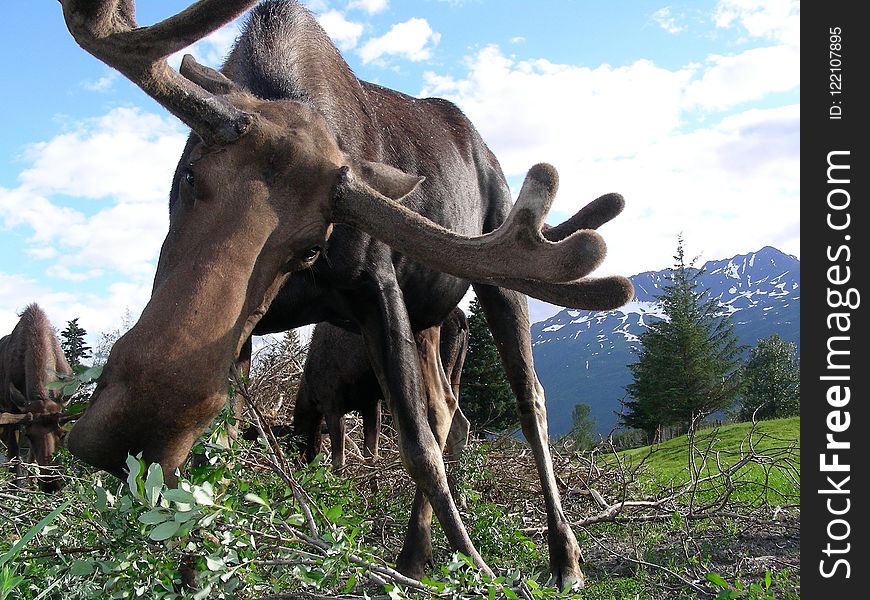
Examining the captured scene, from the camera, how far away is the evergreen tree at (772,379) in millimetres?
49719

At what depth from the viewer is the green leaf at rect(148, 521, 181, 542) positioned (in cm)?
213

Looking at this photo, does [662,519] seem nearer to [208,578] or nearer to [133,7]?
[208,578]

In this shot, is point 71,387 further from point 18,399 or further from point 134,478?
point 18,399

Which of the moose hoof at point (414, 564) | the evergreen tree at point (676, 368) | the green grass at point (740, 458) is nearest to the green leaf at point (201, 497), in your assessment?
the moose hoof at point (414, 564)

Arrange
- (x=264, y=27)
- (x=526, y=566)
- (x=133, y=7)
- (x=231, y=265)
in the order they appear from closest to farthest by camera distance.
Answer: (x=231, y=265)
(x=133, y=7)
(x=264, y=27)
(x=526, y=566)

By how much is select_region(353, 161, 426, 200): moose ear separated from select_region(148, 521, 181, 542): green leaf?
5.92ft

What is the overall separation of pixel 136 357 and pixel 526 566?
10.8 ft

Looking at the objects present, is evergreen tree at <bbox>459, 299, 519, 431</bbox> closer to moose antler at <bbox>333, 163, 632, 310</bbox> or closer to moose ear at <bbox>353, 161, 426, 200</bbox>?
moose ear at <bbox>353, 161, 426, 200</bbox>
